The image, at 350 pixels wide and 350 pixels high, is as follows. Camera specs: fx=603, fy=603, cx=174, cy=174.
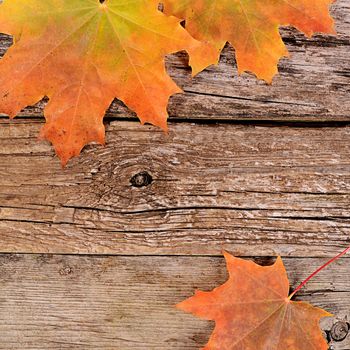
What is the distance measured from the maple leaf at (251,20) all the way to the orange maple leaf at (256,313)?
1.54 ft

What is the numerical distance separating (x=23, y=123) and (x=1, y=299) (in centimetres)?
42

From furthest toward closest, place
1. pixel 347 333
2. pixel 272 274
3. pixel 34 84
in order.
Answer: pixel 347 333, pixel 272 274, pixel 34 84

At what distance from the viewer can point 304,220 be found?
1.45 m

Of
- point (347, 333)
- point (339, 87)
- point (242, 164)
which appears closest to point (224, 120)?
point (242, 164)

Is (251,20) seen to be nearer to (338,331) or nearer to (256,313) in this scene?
(256,313)

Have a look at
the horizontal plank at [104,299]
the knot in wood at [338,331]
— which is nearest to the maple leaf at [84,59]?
the horizontal plank at [104,299]

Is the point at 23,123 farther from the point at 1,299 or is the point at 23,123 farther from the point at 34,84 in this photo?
the point at 1,299

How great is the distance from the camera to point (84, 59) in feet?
4.06

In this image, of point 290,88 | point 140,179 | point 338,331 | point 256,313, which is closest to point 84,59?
point 140,179

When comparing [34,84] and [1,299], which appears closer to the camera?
[34,84]

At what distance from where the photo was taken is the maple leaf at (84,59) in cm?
120

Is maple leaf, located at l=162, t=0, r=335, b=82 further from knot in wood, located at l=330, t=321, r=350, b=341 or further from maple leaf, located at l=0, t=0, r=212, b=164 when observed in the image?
knot in wood, located at l=330, t=321, r=350, b=341

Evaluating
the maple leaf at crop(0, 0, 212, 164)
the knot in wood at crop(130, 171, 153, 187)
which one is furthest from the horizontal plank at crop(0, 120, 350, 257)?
the maple leaf at crop(0, 0, 212, 164)

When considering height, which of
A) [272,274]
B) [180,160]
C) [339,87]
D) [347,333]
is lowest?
[347,333]
